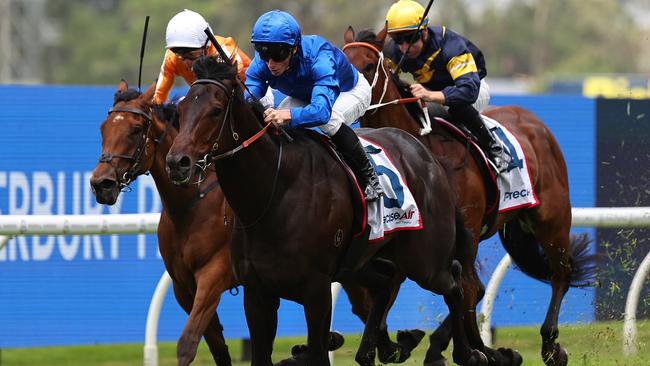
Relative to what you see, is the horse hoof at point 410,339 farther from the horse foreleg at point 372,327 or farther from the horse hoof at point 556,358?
the horse hoof at point 556,358

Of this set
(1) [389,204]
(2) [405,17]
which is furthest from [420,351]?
(1) [389,204]

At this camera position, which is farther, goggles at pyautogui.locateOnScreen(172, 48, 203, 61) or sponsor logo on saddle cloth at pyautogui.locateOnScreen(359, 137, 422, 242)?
goggles at pyautogui.locateOnScreen(172, 48, 203, 61)

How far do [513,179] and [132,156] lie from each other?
2205 millimetres

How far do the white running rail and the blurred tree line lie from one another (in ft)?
97.1

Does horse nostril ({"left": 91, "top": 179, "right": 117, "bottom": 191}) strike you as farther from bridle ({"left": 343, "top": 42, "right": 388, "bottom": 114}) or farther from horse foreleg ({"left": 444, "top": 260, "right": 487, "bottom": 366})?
horse foreleg ({"left": 444, "top": 260, "right": 487, "bottom": 366})

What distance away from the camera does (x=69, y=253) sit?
7.84m

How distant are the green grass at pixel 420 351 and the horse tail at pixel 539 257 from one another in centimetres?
34

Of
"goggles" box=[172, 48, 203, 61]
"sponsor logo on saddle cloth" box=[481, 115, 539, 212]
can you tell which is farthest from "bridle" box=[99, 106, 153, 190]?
"sponsor logo on saddle cloth" box=[481, 115, 539, 212]

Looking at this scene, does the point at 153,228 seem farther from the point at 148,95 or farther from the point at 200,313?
the point at 200,313

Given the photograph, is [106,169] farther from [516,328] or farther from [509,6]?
[509,6]

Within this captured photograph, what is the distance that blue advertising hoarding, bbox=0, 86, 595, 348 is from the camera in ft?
25.5

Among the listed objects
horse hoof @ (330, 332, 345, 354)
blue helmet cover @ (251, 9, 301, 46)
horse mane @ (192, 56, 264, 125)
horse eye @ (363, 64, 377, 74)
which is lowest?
horse hoof @ (330, 332, 345, 354)

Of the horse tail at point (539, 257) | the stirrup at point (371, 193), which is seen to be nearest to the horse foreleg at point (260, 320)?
the stirrup at point (371, 193)

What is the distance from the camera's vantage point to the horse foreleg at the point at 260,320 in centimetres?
493
